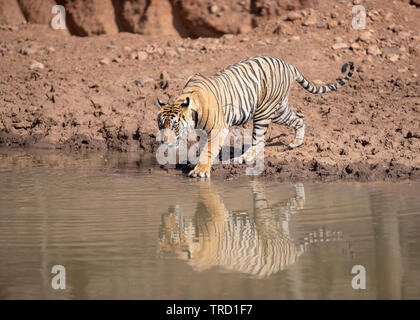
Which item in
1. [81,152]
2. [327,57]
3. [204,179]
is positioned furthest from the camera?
[327,57]

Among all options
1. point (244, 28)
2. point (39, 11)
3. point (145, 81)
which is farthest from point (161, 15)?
point (39, 11)

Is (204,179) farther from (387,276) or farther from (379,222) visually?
(387,276)

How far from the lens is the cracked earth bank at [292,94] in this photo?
8.81m

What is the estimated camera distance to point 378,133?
30.6 ft

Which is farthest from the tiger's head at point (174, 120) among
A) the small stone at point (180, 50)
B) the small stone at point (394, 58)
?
the small stone at point (180, 50)

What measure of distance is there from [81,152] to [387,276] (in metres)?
6.55

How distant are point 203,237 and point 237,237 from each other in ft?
0.90

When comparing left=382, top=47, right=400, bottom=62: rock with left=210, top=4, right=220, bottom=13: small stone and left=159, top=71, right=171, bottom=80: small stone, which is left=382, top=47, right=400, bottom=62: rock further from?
left=159, top=71, right=171, bottom=80: small stone

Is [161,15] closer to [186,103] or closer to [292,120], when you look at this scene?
[292,120]

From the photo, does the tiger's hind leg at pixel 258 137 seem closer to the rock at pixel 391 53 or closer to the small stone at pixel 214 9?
the rock at pixel 391 53

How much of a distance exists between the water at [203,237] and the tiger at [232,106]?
59 centimetres

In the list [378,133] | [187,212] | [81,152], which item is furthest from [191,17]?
[187,212]

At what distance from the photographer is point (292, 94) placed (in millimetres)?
11258

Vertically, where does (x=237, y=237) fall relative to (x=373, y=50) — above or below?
below
